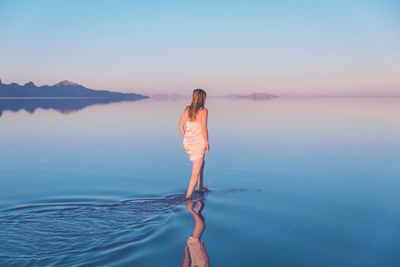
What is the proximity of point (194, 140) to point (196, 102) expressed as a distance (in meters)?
1.01

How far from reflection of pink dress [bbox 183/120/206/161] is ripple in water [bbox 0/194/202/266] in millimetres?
1292

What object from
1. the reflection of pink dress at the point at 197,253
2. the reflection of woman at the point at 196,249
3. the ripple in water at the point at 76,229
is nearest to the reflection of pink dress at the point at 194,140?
the ripple in water at the point at 76,229

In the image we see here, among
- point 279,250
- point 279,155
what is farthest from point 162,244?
point 279,155

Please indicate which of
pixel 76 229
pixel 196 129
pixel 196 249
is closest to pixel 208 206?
pixel 196 129

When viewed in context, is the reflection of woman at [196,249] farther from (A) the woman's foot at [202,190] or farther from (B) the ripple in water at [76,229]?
(A) the woman's foot at [202,190]

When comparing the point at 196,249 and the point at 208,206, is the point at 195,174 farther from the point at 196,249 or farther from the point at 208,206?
the point at 196,249

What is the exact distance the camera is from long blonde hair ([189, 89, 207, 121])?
8.13m

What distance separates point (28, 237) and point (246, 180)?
22.3ft

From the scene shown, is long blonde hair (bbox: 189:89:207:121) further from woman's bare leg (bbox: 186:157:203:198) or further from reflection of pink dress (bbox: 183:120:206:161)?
woman's bare leg (bbox: 186:157:203:198)

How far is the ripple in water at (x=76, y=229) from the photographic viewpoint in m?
5.14

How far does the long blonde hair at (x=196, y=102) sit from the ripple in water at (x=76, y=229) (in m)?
2.23

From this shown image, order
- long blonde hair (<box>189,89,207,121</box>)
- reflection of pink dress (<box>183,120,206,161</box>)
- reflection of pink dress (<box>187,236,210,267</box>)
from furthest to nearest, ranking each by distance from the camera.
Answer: reflection of pink dress (<box>183,120,206,161</box>), long blonde hair (<box>189,89,207,121</box>), reflection of pink dress (<box>187,236,210,267</box>)

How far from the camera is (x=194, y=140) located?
848 cm

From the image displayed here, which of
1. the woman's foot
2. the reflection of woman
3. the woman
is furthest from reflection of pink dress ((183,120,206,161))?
the reflection of woman
